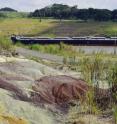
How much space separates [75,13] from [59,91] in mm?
89557

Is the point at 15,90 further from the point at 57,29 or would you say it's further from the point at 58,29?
the point at 58,29

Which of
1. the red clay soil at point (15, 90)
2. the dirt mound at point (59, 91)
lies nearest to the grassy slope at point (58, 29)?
the dirt mound at point (59, 91)

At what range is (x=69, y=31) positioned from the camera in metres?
81.1

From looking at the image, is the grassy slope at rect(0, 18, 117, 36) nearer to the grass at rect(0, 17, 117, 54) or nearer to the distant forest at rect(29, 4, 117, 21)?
the grass at rect(0, 17, 117, 54)

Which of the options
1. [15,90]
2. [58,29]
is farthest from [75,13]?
[15,90]

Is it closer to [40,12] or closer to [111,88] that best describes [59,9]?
[40,12]

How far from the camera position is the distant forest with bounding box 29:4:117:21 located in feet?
322

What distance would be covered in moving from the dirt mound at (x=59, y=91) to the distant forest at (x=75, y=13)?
263 ft

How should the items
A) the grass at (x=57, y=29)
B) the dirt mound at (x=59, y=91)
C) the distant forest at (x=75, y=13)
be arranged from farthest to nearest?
the distant forest at (x=75, y=13)
the grass at (x=57, y=29)
the dirt mound at (x=59, y=91)

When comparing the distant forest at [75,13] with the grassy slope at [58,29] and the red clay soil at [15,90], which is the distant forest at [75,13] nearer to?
the grassy slope at [58,29]

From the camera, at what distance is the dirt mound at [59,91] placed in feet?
55.4

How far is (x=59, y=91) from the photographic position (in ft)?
56.2

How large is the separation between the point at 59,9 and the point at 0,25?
1046 inches

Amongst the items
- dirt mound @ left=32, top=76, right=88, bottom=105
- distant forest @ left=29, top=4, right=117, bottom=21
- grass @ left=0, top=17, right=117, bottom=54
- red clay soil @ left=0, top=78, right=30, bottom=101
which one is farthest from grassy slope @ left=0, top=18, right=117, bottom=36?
red clay soil @ left=0, top=78, right=30, bottom=101
